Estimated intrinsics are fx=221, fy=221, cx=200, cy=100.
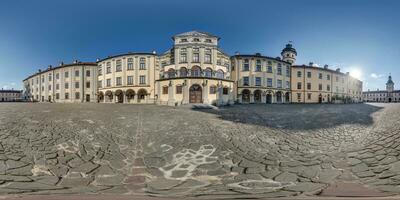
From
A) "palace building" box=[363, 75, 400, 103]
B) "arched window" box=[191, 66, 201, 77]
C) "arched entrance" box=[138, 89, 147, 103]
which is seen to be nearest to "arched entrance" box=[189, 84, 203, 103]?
"arched window" box=[191, 66, 201, 77]

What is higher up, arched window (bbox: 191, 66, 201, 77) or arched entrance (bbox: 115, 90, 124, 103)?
arched window (bbox: 191, 66, 201, 77)

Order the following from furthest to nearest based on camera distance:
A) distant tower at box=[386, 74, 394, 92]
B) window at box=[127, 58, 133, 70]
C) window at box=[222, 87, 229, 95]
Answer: distant tower at box=[386, 74, 394, 92]
window at box=[127, 58, 133, 70]
window at box=[222, 87, 229, 95]

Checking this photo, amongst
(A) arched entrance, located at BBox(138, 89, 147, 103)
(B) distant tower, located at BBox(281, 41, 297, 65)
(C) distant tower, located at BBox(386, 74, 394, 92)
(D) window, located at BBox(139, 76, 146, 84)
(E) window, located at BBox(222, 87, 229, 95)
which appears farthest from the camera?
(C) distant tower, located at BBox(386, 74, 394, 92)

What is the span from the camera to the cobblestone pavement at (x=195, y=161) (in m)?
5.83

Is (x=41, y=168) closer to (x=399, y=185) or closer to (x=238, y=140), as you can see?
(x=238, y=140)

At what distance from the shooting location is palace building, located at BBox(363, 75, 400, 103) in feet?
371

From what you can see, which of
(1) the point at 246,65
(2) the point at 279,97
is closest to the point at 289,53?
(2) the point at 279,97

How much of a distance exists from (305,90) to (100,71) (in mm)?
53099

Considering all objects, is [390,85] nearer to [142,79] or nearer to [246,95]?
[246,95]

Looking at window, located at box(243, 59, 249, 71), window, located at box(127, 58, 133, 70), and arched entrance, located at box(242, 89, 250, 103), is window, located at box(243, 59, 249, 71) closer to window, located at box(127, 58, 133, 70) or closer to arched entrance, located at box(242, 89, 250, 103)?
arched entrance, located at box(242, 89, 250, 103)

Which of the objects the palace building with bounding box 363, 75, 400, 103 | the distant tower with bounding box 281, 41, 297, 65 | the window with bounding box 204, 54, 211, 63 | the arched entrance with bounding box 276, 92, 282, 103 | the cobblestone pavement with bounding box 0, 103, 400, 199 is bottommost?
the cobblestone pavement with bounding box 0, 103, 400, 199

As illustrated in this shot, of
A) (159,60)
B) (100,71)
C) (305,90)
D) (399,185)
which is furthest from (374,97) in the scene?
(399,185)

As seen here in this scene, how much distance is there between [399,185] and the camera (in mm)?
5449

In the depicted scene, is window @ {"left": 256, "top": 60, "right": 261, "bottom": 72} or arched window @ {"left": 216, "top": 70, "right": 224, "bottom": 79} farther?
window @ {"left": 256, "top": 60, "right": 261, "bottom": 72}
